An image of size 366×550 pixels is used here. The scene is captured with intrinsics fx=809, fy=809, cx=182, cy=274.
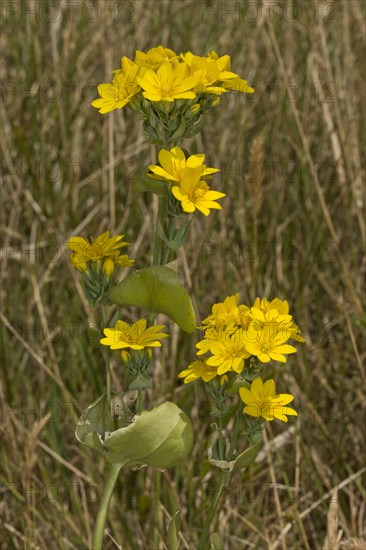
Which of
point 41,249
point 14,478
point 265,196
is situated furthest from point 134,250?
point 14,478

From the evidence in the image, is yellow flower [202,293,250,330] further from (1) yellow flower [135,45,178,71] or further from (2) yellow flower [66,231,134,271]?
(1) yellow flower [135,45,178,71]

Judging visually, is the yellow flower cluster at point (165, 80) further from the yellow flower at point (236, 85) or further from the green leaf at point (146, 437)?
the green leaf at point (146, 437)

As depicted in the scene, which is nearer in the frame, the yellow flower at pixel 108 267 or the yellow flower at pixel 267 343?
the yellow flower at pixel 267 343

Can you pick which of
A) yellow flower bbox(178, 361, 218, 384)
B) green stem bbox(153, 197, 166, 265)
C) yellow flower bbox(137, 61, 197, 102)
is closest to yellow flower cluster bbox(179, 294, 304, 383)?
yellow flower bbox(178, 361, 218, 384)

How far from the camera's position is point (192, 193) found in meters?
0.98

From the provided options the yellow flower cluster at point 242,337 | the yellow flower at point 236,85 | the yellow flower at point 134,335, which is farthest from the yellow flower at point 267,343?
the yellow flower at point 236,85

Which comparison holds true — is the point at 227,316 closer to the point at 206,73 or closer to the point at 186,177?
the point at 186,177

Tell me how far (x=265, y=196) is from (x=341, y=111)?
305 millimetres

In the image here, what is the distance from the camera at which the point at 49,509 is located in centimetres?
164

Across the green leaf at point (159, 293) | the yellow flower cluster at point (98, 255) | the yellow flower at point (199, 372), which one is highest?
the yellow flower cluster at point (98, 255)

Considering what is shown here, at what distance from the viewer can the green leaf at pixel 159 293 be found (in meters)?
1.01

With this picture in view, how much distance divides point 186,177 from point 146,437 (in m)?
0.32

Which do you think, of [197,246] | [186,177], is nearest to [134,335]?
[186,177]

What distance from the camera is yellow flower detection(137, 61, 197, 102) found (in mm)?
937
